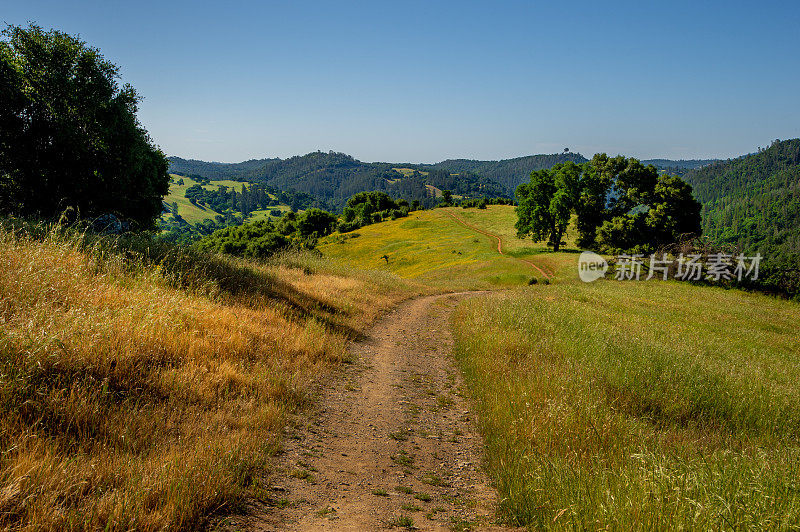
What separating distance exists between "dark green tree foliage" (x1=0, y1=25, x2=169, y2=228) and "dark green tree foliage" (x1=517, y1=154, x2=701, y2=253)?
52.5 m

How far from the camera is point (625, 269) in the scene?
42531mm

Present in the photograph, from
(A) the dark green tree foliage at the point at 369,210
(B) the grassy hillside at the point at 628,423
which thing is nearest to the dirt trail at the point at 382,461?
(B) the grassy hillside at the point at 628,423

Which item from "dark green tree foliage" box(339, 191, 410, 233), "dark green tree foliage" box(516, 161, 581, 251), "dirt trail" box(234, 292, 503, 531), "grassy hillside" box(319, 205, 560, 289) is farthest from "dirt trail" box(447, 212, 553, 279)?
"dirt trail" box(234, 292, 503, 531)

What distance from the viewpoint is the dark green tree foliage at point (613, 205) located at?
48.6 meters

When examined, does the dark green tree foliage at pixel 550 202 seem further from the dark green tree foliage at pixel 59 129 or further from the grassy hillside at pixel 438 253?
the dark green tree foliage at pixel 59 129

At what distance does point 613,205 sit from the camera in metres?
53.5

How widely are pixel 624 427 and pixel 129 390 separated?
283 inches

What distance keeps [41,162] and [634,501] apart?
24142 mm

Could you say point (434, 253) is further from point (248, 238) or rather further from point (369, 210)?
point (369, 210)

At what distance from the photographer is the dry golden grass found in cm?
349

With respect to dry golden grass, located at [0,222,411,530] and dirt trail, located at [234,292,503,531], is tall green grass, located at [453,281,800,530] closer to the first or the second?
dirt trail, located at [234,292,503,531]

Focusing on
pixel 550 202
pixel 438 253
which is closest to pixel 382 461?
pixel 550 202

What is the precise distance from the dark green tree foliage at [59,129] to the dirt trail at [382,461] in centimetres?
1628

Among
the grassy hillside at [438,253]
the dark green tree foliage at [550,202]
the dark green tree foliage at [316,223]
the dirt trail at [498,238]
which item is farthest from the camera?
the dark green tree foliage at [316,223]
